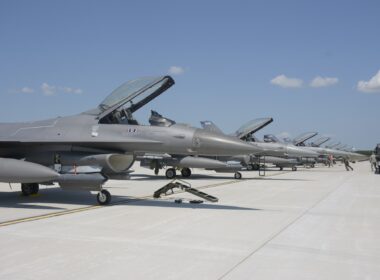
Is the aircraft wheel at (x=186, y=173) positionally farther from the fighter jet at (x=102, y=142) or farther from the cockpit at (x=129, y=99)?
the fighter jet at (x=102, y=142)

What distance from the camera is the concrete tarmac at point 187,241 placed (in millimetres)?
4375

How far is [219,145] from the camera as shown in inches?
378

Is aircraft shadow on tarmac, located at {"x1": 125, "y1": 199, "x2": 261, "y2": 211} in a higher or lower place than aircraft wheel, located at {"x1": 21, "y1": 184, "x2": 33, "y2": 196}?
lower

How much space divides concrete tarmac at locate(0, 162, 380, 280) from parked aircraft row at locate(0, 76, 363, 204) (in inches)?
31.3

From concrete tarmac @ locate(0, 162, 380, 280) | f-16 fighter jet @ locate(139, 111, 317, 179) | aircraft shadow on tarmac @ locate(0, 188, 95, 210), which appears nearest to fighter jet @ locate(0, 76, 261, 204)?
aircraft shadow on tarmac @ locate(0, 188, 95, 210)

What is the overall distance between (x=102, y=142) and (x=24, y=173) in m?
1.89

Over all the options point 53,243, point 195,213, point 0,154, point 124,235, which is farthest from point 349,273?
point 0,154

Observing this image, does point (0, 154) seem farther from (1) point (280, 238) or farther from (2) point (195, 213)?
(1) point (280, 238)

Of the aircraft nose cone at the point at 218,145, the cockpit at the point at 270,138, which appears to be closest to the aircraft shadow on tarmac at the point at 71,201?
the aircraft nose cone at the point at 218,145

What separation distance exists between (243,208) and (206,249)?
4.21 metres

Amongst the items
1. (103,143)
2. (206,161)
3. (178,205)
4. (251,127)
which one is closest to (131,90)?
(103,143)

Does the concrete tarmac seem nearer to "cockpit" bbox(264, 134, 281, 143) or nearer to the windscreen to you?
the windscreen

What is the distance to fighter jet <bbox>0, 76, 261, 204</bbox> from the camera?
9.55m

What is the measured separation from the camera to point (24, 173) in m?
8.73
